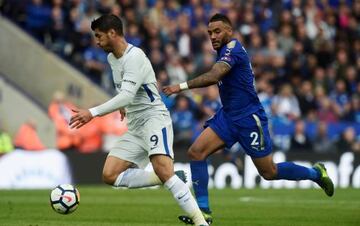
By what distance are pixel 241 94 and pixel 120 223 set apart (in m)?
2.16

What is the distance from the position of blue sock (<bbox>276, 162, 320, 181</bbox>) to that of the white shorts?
191 centimetres

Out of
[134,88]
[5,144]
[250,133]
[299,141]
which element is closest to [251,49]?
[299,141]

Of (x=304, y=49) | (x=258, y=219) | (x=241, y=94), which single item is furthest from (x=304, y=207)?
(x=304, y=49)

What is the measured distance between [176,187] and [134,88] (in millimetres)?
1138

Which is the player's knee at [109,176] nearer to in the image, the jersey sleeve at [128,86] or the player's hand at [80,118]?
the jersey sleeve at [128,86]

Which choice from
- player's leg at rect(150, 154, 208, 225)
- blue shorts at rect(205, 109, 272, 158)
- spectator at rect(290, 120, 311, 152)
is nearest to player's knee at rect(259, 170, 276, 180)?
blue shorts at rect(205, 109, 272, 158)

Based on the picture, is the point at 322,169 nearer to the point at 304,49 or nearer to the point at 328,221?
the point at 328,221

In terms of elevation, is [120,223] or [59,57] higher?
[59,57]

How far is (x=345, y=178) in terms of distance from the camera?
2239 cm

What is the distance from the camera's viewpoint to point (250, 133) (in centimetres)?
1284

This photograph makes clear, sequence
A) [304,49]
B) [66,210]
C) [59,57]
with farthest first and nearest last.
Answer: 1. [304,49]
2. [59,57]
3. [66,210]

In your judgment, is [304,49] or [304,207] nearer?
[304,207]

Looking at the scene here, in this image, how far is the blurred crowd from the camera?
79.5ft

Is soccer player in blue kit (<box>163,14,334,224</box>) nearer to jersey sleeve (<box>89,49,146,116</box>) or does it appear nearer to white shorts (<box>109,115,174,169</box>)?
white shorts (<box>109,115,174,169</box>)
